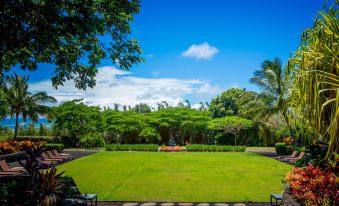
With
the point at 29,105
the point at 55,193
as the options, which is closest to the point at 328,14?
the point at 55,193

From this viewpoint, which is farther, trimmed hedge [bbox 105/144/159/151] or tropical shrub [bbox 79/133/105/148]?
tropical shrub [bbox 79/133/105/148]

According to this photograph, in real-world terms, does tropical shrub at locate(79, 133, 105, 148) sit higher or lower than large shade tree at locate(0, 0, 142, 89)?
lower

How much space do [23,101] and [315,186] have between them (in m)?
31.8

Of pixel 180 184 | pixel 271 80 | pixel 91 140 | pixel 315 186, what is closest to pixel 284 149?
pixel 271 80

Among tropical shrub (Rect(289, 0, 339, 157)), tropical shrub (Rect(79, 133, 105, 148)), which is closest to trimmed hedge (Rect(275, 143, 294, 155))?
tropical shrub (Rect(79, 133, 105, 148))

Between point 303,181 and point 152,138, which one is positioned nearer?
point 303,181

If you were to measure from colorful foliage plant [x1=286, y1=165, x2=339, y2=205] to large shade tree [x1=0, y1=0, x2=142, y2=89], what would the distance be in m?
6.01

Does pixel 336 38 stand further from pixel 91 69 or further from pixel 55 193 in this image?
pixel 91 69

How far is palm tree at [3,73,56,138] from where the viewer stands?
32.6 meters

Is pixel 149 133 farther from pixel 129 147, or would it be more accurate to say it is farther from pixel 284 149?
pixel 284 149

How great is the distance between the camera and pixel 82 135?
3606 cm

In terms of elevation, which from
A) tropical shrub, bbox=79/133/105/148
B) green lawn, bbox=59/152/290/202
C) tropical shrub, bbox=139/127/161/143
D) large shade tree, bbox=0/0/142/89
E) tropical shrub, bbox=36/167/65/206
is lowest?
green lawn, bbox=59/152/290/202

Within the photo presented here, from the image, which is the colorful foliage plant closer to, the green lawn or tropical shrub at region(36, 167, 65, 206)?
the green lawn

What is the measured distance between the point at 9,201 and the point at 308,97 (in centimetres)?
600
